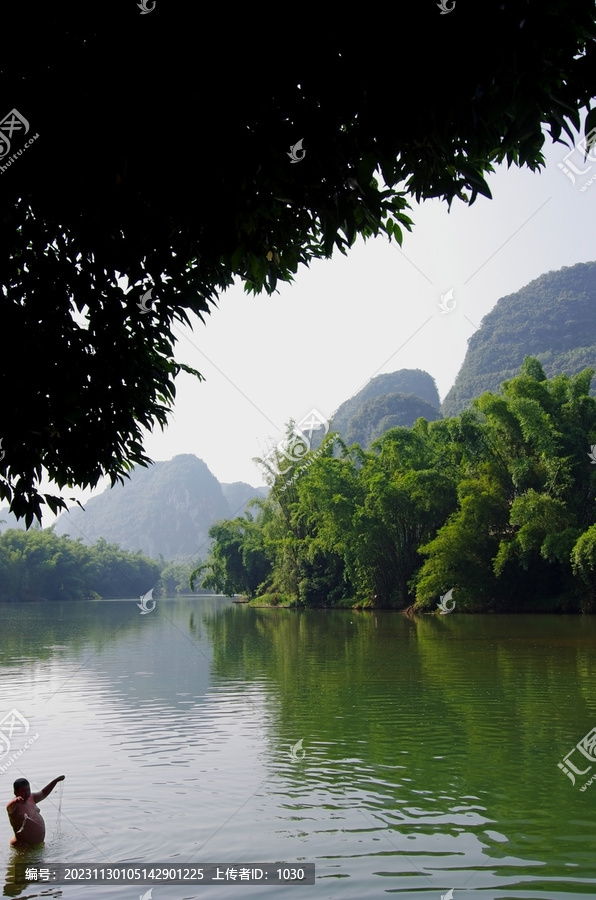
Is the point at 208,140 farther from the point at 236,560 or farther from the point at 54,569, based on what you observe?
the point at 54,569

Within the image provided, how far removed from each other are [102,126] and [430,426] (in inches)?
1727

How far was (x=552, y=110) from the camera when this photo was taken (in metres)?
2.95

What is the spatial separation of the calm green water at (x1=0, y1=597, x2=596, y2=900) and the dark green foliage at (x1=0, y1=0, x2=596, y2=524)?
400cm

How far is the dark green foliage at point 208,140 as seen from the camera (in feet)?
9.41

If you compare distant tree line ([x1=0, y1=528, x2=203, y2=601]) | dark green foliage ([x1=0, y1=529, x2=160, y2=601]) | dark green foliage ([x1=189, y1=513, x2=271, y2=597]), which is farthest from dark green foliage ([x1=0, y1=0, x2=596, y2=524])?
dark green foliage ([x1=0, y1=529, x2=160, y2=601])

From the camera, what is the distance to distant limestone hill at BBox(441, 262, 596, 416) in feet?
426

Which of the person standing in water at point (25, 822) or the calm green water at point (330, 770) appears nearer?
the calm green water at point (330, 770)

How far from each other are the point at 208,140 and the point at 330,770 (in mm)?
7361

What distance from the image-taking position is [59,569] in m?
91.8

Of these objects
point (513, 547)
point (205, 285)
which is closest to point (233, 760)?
point (205, 285)

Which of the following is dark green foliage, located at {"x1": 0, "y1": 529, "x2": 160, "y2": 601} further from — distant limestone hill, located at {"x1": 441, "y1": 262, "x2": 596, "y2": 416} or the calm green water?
the calm green water

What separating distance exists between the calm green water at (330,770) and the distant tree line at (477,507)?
50.3ft

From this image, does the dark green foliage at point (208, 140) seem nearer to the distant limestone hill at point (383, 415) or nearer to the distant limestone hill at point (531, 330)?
the distant limestone hill at point (383, 415)

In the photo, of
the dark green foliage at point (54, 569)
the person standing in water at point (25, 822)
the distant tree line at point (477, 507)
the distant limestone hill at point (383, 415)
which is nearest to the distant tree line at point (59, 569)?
the dark green foliage at point (54, 569)
